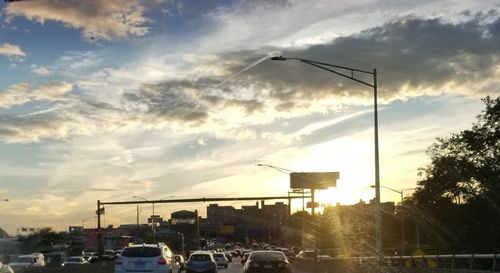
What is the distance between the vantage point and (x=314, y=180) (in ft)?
408

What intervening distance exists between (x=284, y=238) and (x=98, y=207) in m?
98.7

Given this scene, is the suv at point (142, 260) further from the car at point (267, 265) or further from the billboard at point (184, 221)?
the billboard at point (184, 221)

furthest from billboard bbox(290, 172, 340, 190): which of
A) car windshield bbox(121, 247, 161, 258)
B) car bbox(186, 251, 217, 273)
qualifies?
car windshield bbox(121, 247, 161, 258)

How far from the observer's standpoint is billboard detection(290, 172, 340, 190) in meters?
123

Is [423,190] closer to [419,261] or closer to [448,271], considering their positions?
[419,261]

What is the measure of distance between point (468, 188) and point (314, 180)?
226ft

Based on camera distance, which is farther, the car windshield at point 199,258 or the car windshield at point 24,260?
the car windshield at point 24,260

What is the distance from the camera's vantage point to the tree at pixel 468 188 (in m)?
51.8

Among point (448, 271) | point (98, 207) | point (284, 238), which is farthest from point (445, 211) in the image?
point (284, 238)

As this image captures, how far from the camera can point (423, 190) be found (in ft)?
201

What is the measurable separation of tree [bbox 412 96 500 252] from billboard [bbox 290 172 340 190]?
6054cm

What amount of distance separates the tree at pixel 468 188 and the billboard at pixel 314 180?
60537mm

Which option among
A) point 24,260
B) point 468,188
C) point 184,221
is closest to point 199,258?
point 24,260

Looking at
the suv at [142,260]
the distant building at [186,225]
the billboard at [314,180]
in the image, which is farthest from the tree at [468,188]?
the distant building at [186,225]
